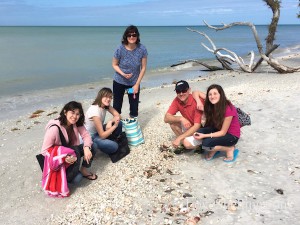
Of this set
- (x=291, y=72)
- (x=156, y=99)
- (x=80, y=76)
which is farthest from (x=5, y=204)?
(x=80, y=76)

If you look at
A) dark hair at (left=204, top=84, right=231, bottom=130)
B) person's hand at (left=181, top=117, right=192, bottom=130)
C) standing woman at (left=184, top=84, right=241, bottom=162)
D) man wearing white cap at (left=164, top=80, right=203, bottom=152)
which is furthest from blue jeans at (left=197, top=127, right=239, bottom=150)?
person's hand at (left=181, top=117, right=192, bottom=130)

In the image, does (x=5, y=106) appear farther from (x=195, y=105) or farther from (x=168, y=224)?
(x=168, y=224)

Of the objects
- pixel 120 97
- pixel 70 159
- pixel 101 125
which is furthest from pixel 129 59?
pixel 70 159

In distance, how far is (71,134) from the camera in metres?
4.70

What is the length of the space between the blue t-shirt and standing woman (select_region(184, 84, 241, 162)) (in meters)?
1.62

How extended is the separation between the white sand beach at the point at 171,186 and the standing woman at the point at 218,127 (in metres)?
0.29

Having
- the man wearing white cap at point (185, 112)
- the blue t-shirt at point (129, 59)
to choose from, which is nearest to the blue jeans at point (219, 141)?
the man wearing white cap at point (185, 112)

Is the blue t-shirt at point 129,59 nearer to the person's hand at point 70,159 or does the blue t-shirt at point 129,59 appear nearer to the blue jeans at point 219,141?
the blue jeans at point 219,141

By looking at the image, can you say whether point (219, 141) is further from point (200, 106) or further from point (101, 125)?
point (101, 125)

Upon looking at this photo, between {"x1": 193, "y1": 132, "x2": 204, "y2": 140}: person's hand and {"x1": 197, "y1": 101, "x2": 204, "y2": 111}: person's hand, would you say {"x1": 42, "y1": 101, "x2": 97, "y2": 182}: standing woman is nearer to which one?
{"x1": 193, "y1": 132, "x2": 204, "y2": 140}: person's hand

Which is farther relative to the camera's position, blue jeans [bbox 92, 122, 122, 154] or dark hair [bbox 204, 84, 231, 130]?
blue jeans [bbox 92, 122, 122, 154]

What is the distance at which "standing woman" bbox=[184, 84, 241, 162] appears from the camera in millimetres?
4914

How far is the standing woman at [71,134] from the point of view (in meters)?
4.40

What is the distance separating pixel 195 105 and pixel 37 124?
16.3 ft
